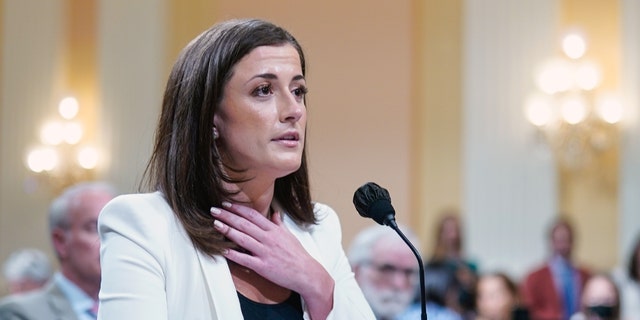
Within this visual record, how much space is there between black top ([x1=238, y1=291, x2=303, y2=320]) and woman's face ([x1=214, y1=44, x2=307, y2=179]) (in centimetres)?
26

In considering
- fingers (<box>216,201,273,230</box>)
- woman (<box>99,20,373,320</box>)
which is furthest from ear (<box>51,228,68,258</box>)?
fingers (<box>216,201,273,230</box>)

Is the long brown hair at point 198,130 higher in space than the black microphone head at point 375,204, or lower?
higher

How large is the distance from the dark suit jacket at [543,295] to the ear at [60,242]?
549cm

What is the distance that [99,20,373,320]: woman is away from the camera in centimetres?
228

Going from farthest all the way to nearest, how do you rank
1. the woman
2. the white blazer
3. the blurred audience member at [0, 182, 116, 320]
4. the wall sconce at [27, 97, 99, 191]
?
the wall sconce at [27, 97, 99, 191]
the blurred audience member at [0, 182, 116, 320]
the woman
the white blazer

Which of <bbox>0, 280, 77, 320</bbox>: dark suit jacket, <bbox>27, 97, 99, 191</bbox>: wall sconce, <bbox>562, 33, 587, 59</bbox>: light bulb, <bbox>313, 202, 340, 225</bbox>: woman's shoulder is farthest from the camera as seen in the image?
<bbox>27, 97, 99, 191</bbox>: wall sconce

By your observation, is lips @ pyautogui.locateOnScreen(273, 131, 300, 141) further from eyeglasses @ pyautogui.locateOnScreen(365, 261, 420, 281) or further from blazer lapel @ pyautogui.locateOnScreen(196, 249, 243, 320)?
eyeglasses @ pyautogui.locateOnScreen(365, 261, 420, 281)

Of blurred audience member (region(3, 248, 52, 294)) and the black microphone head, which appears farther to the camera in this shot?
blurred audience member (region(3, 248, 52, 294))

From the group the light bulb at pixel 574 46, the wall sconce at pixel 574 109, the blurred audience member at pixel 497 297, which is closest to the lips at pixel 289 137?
the blurred audience member at pixel 497 297

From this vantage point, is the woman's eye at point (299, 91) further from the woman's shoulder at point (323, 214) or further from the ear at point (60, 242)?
the ear at point (60, 242)

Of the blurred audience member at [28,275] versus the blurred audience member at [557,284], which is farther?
the blurred audience member at [557,284]

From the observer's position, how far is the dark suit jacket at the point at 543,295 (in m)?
9.23

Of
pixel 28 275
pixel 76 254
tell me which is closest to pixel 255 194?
pixel 76 254

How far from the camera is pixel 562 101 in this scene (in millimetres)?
10156
